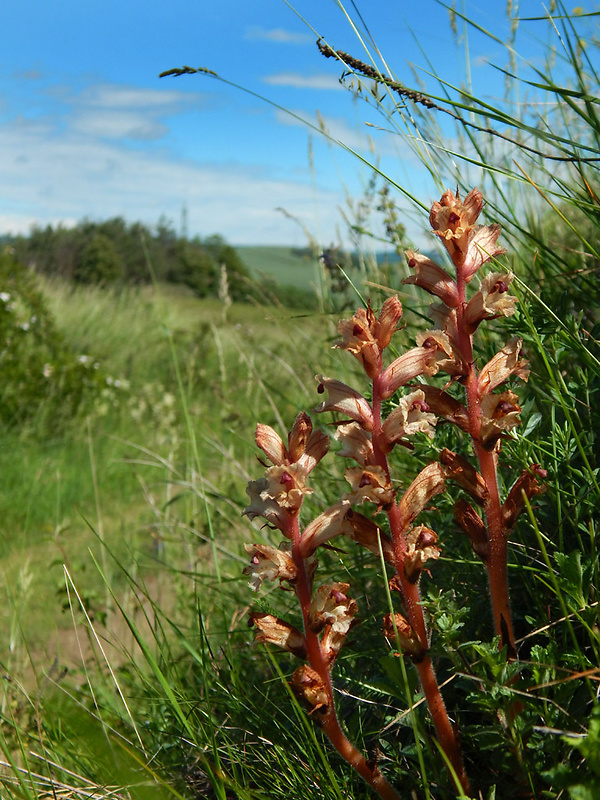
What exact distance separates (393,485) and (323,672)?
31cm

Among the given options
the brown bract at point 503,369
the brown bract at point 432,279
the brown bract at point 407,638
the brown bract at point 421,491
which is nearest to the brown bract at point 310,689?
the brown bract at point 407,638

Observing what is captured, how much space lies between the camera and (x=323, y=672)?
3.58ft

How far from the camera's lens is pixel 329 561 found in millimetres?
2193

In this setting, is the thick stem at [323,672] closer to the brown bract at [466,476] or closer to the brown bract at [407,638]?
the brown bract at [407,638]

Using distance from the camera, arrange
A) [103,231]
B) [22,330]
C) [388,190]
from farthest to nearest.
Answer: [103,231], [22,330], [388,190]

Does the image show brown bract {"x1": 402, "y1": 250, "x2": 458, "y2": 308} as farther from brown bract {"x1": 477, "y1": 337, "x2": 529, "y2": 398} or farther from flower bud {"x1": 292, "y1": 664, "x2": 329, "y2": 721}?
flower bud {"x1": 292, "y1": 664, "x2": 329, "y2": 721}

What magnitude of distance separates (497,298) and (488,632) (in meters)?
0.83

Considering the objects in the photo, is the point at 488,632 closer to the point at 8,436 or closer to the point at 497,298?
the point at 497,298

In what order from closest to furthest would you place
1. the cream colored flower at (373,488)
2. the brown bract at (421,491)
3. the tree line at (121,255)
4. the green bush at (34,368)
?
the cream colored flower at (373,488) → the brown bract at (421,491) → the green bush at (34,368) → the tree line at (121,255)

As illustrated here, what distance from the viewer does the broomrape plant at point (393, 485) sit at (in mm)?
1048

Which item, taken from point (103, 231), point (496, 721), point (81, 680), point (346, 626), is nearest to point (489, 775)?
point (496, 721)

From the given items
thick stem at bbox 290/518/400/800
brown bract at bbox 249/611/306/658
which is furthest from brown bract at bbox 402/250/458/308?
brown bract at bbox 249/611/306/658

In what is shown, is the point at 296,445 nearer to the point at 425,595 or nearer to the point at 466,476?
the point at 466,476

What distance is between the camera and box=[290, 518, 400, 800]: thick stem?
3.52 ft
